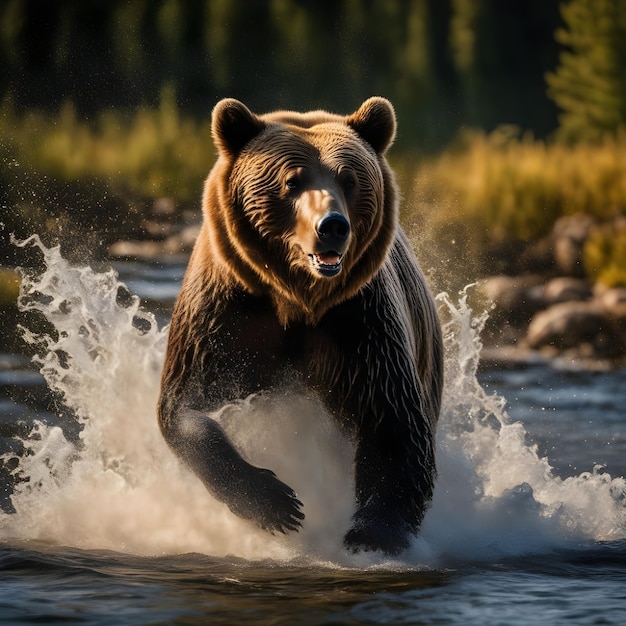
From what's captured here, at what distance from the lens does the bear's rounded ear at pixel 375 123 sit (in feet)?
21.1

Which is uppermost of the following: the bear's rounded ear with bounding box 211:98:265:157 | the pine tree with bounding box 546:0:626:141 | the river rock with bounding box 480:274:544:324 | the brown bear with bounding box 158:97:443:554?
the pine tree with bounding box 546:0:626:141

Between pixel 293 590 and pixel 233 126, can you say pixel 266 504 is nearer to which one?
pixel 293 590

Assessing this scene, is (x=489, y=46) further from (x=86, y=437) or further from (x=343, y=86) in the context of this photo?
(x=86, y=437)

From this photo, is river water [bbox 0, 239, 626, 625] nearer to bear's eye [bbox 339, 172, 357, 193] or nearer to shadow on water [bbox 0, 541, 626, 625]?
shadow on water [bbox 0, 541, 626, 625]

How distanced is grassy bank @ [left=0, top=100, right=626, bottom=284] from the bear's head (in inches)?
418

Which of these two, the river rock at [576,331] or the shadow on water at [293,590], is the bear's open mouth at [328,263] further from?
the river rock at [576,331]

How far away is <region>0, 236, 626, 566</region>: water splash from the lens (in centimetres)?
669

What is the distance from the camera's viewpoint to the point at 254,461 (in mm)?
6895

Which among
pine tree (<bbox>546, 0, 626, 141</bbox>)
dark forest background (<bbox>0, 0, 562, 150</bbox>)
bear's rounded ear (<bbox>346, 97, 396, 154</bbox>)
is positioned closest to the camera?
bear's rounded ear (<bbox>346, 97, 396, 154</bbox>)

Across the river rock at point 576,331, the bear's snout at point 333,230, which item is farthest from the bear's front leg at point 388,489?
the river rock at point 576,331

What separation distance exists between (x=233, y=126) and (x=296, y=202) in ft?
1.79

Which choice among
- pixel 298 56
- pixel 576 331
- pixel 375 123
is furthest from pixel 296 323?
pixel 298 56

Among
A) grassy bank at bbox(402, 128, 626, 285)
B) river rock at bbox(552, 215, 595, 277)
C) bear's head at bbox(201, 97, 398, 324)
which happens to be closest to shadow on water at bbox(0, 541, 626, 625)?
bear's head at bbox(201, 97, 398, 324)

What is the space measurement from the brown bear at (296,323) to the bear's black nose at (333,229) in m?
0.21
